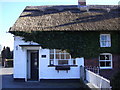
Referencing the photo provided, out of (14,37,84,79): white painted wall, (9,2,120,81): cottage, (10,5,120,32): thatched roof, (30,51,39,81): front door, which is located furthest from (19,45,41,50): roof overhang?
(10,5,120,32): thatched roof

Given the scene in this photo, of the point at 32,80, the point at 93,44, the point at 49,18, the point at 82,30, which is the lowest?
the point at 32,80

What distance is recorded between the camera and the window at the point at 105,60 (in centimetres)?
1702

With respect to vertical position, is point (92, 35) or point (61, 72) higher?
point (92, 35)

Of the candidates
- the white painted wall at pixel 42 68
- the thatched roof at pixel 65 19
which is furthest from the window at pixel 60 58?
the thatched roof at pixel 65 19

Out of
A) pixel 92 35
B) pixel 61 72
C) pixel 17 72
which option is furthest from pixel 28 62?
pixel 92 35

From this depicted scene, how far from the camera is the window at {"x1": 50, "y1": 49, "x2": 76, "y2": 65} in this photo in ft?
54.3

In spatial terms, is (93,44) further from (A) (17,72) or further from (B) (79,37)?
(A) (17,72)

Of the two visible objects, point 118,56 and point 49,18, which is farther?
point 49,18

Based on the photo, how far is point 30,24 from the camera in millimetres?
17312

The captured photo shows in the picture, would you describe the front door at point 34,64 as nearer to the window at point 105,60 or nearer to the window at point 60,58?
the window at point 60,58

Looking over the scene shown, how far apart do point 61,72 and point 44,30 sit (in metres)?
3.68

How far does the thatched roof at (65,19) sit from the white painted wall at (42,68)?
172 centimetres

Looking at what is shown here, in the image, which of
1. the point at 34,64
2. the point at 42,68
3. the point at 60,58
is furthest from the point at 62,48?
→ the point at 34,64

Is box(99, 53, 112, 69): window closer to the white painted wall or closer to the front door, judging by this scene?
the white painted wall
